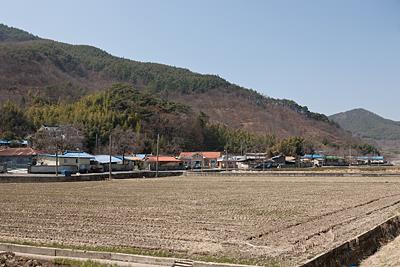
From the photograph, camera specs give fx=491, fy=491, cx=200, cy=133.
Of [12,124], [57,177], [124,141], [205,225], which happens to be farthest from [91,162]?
[205,225]

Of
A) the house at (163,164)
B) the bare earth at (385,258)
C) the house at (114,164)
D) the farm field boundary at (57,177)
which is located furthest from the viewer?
the house at (163,164)

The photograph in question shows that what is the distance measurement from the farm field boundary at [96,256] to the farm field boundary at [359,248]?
219cm

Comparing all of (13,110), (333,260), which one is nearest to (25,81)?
(13,110)

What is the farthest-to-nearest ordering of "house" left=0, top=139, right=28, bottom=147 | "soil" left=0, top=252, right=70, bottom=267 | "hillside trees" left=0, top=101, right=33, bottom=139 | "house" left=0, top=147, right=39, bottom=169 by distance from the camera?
"hillside trees" left=0, top=101, right=33, bottom=139, "house" left=0, top=139, right=28, bottom=147, "house" left=0, top=147, right=39, bottom=169, "soil" left=0, top=252, right=70, bottom=267

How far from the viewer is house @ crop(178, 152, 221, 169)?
4139 inches

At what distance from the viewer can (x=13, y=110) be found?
298ft

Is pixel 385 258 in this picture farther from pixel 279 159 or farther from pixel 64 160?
pixel 279 159

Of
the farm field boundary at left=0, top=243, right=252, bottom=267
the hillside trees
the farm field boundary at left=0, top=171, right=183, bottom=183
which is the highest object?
the hillside trees

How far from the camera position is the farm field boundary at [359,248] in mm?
10357

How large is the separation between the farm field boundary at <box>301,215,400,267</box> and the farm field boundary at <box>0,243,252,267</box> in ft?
7.19

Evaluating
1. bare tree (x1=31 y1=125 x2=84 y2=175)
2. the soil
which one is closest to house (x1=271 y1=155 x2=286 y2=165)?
bare tree (x1=31 y1=125 x2=84 y2=175)

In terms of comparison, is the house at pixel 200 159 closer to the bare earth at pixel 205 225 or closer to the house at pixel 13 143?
the house at pixel 13 143

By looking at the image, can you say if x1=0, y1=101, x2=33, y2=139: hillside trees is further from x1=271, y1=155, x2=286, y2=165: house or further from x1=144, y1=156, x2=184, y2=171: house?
x1=271, y1=155, x2=286, y2=165: house

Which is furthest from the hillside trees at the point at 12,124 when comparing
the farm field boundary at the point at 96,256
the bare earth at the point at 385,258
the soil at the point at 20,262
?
the bare earth at the point at 385,258
